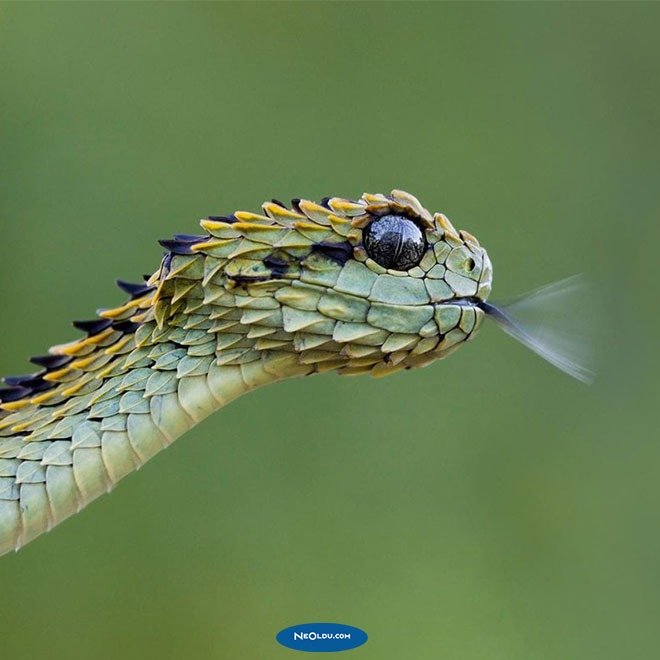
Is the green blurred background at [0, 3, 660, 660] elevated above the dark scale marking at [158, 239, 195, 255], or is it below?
above

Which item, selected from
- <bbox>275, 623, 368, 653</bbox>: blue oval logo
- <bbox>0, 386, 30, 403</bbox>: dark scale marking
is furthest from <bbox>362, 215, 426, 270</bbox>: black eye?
<bbox>275, 623, 368, 653</bbox>: blue oval logo

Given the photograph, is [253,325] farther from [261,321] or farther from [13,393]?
[13,393]

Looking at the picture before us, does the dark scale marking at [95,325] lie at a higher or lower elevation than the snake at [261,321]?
Result: higher

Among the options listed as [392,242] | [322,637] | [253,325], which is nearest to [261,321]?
[253,325]

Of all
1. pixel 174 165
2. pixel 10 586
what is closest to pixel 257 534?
pixel 10 586

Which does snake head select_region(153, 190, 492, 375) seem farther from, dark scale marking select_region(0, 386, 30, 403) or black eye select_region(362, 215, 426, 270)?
dark scale marking select_region(0, 386, 30, 403)

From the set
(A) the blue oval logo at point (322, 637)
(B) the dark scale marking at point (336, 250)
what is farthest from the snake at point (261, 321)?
(A) the blue oval logo at point (322, 637)

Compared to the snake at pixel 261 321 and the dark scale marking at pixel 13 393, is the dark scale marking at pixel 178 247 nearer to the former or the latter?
the snake at pixel 261 321

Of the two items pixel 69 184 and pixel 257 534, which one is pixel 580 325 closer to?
pixel 257 534
